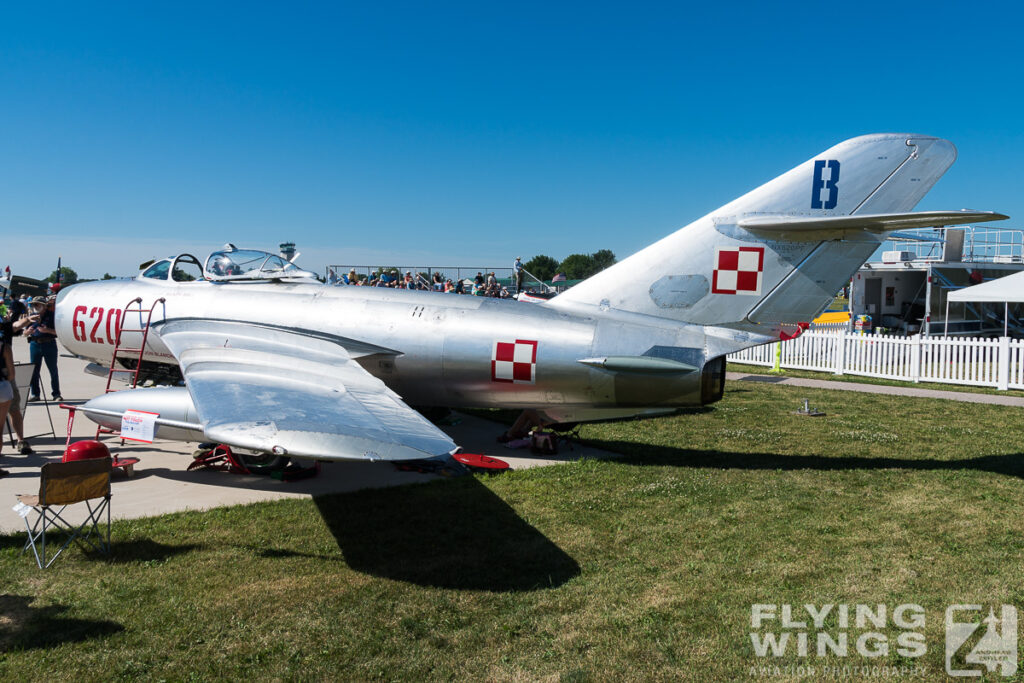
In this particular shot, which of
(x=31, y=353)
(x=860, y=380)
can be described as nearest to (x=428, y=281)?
(x=31, y=353)

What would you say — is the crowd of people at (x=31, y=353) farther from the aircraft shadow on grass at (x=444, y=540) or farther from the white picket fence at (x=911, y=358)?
the white picket fence at (x=911, y=358)

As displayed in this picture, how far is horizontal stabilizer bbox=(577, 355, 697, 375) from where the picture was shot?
762 cm

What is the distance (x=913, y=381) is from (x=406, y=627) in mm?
16686

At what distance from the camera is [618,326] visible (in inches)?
315

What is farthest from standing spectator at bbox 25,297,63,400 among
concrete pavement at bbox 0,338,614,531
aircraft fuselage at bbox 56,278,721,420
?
aircraft fuselage at bbox 56,278,721,420

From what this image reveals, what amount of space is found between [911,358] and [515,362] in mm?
13885

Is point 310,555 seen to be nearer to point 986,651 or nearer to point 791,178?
point 986,651

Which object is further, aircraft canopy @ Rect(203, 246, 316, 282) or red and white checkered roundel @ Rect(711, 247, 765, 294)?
aircraft canopy @ Rect(203, 246, 316, 282)

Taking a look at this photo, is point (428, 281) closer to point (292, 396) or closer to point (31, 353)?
point (31, 353)

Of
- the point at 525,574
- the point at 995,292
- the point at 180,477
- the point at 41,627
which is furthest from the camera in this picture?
the point at 995,292

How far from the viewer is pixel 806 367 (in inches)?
744

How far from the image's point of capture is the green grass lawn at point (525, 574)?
13.6ft

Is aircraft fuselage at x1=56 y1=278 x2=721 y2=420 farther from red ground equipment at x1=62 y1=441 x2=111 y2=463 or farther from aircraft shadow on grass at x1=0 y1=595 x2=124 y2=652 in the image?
aircraft shadow on grass at x1=0 y1=595 x2=124 y2=652

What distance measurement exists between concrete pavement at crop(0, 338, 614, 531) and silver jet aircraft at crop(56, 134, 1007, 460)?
70 centimetres
